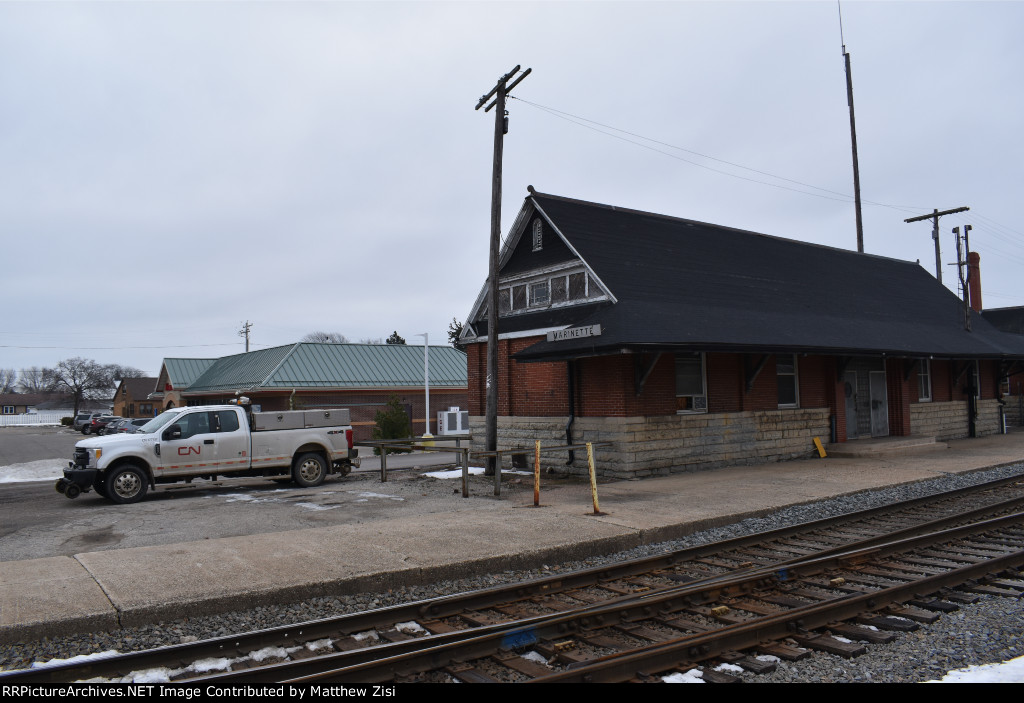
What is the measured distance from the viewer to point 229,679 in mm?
4957

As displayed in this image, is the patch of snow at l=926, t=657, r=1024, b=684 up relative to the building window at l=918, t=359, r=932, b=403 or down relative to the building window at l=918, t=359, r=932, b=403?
down

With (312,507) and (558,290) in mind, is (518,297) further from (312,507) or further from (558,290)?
(312,507)

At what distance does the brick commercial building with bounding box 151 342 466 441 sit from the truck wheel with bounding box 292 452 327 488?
18075 mm

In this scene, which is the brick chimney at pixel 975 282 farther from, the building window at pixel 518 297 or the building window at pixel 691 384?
the building window at pixel 518 297

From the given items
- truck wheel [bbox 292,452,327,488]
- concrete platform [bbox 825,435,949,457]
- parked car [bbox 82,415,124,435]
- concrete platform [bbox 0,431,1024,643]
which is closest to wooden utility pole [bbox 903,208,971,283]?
concrete platform [bbox 825,435,949,457]

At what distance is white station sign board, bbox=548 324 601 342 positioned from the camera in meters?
15.3

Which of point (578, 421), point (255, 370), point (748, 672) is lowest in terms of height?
point (748, 672)

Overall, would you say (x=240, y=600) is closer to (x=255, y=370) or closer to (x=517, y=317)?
(x=517, y=317)

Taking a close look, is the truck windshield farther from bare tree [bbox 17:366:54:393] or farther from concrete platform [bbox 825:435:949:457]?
bare tree [bbox 17:366:54:393]

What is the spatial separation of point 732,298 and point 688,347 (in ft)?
16.7

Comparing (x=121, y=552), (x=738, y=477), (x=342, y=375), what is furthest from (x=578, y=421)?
(x=342, y=375)

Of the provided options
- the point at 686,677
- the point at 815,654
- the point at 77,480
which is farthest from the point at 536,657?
the point at 77,480

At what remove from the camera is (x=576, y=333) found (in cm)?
1586
